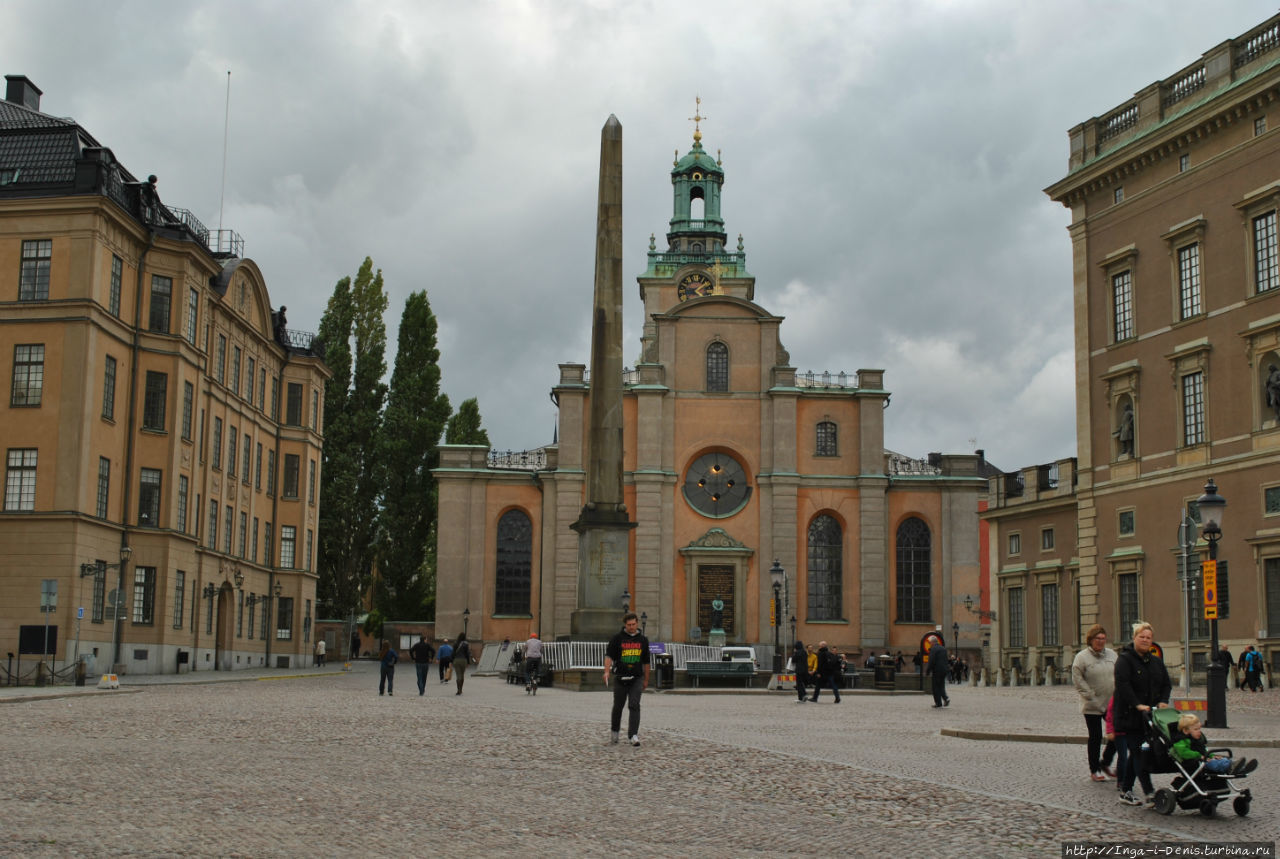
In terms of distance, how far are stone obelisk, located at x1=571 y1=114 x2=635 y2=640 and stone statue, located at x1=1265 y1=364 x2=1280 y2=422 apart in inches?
604

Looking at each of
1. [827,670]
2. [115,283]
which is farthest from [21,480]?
[827,670]

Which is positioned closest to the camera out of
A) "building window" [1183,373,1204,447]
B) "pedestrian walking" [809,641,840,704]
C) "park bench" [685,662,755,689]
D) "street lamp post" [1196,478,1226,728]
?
"street lamp post" [1196,478,1226,728]

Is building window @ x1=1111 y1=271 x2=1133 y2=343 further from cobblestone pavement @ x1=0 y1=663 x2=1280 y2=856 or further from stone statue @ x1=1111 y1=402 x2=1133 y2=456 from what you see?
cobblestone pavement @ x1=0 y1=663 x2=1280 y2=856

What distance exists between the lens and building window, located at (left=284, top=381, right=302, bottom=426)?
5916cm

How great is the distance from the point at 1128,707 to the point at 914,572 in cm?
5444

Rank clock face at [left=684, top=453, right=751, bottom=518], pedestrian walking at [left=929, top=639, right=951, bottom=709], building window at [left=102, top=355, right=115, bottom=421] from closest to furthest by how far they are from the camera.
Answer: pedestrian walking at [left=929, top=639, right=951, bottom=709], building window at [left=102, top=355, right=115, bottom=421], clock face at [left=684, top=453, right=751, bottom=518]

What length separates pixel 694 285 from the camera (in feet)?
285

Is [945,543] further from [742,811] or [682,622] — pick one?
[742,811]

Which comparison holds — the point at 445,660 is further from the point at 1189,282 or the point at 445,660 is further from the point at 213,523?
the point at 1189,282

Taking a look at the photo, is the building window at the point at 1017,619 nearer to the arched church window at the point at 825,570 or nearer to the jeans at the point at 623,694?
the arched church window at the point at 825,570

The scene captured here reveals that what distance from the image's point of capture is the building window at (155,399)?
1698 inches

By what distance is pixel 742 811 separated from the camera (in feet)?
34.8

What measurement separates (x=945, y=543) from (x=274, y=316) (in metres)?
31.3

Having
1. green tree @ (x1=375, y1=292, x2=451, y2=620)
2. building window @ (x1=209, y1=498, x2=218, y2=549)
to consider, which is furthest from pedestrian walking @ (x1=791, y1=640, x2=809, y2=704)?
green tree @ (x1=375, y1=292, x2=451, y2=620)
